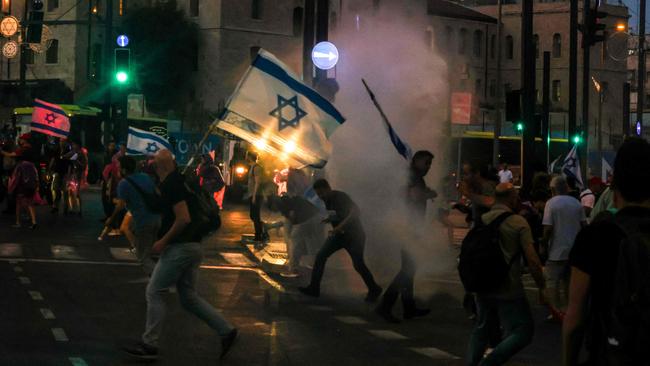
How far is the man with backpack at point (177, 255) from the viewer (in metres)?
10.3

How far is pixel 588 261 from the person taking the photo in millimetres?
4695

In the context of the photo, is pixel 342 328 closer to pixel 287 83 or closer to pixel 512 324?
pixel 287 83

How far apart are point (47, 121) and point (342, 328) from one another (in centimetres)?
2174

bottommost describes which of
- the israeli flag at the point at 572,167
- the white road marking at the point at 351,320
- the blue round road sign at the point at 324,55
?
the white road marking at the point at 351,320

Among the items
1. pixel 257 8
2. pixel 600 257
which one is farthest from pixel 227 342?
pixel 257 8

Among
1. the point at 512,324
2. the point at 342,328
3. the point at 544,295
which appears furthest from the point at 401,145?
the point at 512,324

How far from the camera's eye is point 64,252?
20125 millimetres

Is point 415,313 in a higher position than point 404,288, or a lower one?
lower

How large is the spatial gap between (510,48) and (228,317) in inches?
3820

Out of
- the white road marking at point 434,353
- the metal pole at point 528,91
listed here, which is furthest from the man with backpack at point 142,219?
the metal pole at point 528,91

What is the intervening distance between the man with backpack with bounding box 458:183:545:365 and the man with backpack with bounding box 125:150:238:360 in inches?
93.7

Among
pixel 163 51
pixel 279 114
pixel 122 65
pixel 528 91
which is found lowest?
pixel 279 114

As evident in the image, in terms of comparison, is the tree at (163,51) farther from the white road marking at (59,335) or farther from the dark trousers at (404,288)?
the white road marking at (59,335)

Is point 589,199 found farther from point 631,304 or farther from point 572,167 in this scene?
point 631,304
